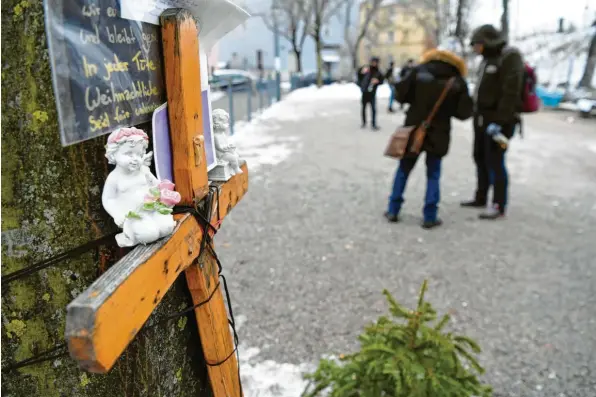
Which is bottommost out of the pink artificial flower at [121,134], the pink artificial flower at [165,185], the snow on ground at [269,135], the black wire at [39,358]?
the snow on ground at [269,135]

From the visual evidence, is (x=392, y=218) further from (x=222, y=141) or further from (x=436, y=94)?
(x=222, y=141)

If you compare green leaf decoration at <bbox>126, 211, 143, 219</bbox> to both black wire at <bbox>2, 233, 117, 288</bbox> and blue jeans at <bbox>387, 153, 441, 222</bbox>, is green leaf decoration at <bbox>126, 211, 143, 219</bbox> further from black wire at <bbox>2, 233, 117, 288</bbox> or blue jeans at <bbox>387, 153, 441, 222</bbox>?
blue jeans at <bbox>387, 153, 441, 222</bbox>

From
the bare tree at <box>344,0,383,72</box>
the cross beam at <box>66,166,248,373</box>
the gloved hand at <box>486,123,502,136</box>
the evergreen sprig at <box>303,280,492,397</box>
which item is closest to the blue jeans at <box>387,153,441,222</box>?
the gloved hand at <box>486,123,502,136</box>

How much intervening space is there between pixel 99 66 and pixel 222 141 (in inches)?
24.0

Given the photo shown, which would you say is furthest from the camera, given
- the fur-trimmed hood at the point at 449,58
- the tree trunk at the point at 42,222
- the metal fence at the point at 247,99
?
the metal fence at the point at 247,99

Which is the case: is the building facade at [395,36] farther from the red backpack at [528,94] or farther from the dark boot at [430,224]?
the dark boot at [430,224]

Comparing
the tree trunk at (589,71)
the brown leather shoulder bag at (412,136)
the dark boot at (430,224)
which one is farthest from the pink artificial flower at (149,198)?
the tree trunk at (589,71)

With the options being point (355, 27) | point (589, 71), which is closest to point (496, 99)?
point (589, 71)

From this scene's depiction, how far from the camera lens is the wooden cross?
33.8 inches

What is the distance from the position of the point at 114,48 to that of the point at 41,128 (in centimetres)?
22

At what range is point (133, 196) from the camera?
1.13 meters

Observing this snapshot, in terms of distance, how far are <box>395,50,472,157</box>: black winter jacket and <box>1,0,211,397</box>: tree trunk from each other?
3937 mm

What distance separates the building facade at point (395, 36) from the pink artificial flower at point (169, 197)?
53592 millimetres

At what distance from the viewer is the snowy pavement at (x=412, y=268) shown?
3035 millimetres
